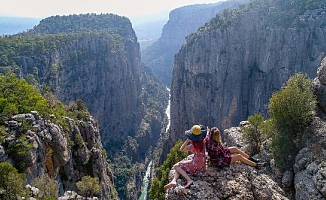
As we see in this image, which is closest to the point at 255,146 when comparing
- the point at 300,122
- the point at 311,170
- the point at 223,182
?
the point at 300,122

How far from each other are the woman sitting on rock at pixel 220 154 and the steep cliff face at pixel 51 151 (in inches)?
867

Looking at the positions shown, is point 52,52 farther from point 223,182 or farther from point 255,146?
point 223,182

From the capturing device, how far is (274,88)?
9775cm

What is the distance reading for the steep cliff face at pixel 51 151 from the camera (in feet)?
105

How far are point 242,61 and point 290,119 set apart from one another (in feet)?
289

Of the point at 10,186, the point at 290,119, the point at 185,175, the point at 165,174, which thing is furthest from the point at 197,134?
the point at 165,174

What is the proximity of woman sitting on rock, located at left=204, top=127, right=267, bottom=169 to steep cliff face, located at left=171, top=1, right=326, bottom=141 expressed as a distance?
8160cm

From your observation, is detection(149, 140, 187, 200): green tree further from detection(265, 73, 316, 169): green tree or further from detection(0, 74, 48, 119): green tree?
detection(0, 74, 48, 119): green tree

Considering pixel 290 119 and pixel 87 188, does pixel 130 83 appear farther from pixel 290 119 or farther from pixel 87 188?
pixel 290 119

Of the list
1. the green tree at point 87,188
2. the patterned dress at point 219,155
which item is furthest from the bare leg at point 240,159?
the green tree at point 87,188

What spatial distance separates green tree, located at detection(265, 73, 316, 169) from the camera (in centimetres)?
2544

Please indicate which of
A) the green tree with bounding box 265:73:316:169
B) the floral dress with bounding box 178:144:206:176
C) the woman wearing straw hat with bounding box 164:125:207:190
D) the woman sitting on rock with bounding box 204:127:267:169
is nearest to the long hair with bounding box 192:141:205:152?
the woman wearing straw hat with bounding box 164:125:207:190

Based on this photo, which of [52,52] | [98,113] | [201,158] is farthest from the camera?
[98,113]

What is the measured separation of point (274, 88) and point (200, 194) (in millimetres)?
90484
